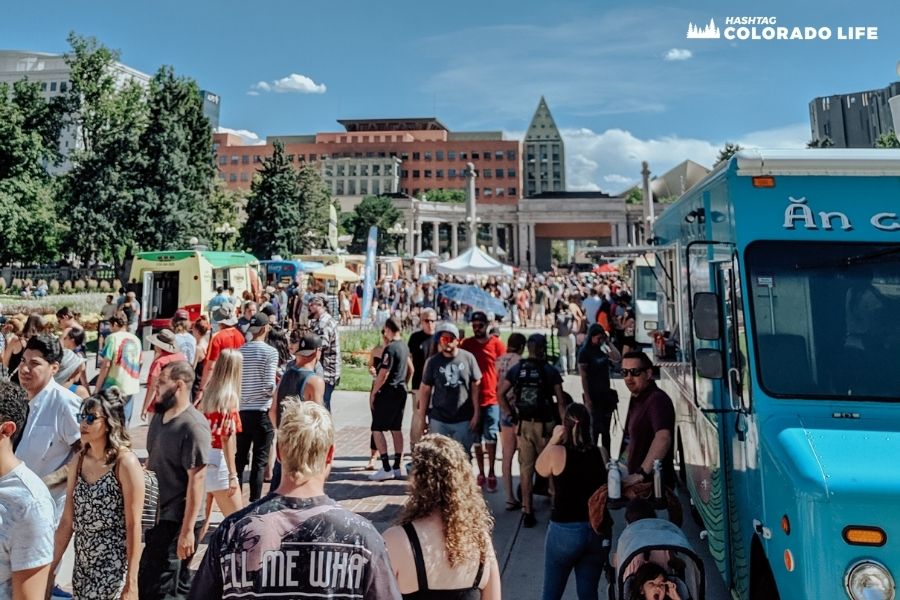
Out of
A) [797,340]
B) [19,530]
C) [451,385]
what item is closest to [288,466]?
[19,530]

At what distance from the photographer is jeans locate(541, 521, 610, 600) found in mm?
3906

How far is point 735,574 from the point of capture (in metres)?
4.16

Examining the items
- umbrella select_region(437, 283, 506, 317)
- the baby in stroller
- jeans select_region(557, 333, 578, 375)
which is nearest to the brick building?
umbrella select_region(437, 283, 506, 317)

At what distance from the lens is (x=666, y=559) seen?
314 cm

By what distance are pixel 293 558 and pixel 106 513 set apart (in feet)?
6.21

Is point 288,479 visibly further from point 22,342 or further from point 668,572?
point 22,342

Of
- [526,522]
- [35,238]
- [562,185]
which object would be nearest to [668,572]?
[526,522]

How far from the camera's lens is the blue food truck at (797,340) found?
312 cm

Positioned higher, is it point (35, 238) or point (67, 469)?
point (35, 238)

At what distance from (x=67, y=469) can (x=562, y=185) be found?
16796cm

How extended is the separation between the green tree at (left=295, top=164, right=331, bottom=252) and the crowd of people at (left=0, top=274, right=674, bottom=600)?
184 ft

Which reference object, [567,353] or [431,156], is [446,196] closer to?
[431,156]

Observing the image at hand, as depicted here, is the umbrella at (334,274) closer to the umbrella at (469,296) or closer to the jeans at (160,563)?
the umbrella at (469,296)

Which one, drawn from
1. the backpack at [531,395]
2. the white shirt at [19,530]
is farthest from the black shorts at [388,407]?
the white shirt at [19,530]
